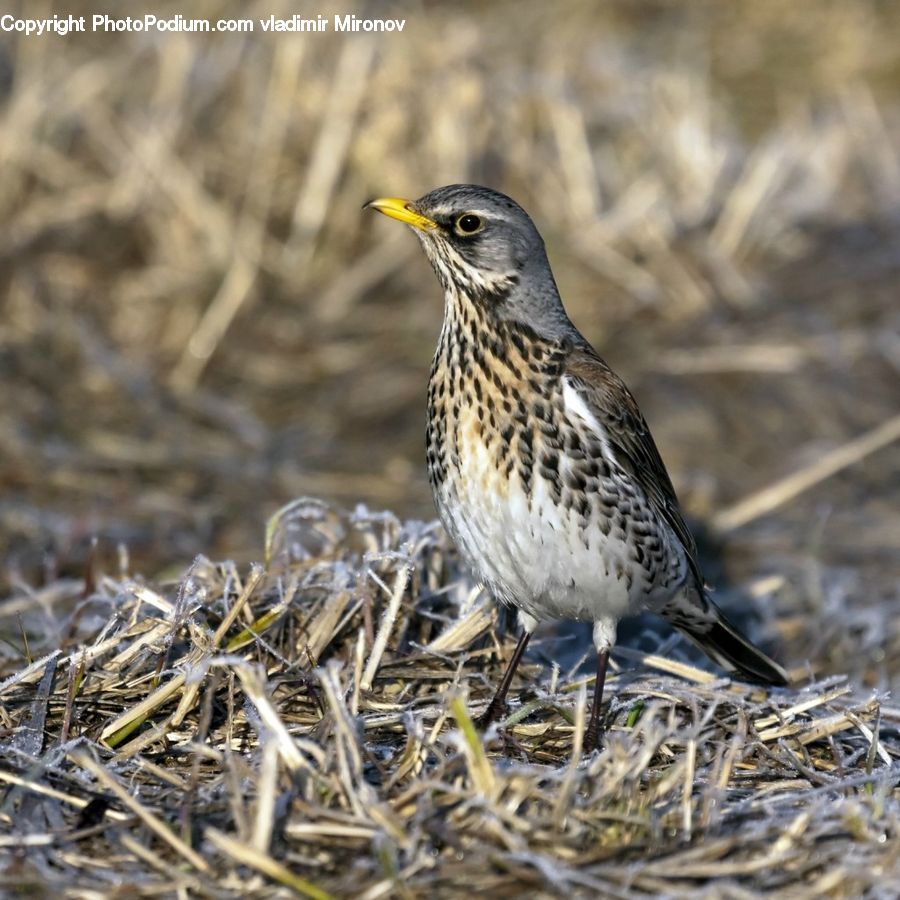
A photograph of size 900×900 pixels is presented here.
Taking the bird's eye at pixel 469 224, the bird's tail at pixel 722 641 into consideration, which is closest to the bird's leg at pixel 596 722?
the bird's tail at pixel 722 641

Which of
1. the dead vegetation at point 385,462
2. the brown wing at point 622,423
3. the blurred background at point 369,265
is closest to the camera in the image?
the dead vegetation at point 385,462

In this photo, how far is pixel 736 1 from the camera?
1631 cm

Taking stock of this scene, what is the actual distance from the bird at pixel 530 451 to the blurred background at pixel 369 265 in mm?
2648

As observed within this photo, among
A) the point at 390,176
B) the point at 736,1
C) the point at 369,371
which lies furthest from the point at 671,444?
the point at 736,1

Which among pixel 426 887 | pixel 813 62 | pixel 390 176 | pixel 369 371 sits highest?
pixel 813 62

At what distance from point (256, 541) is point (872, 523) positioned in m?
3.25

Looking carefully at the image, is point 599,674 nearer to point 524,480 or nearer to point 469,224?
point 524,480

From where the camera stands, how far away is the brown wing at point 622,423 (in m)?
5.37

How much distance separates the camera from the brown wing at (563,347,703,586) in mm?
5367

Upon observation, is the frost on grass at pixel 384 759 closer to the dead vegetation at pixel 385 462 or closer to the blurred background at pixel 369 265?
the dead vegetation at pixel 385 462

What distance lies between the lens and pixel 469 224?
223 inches

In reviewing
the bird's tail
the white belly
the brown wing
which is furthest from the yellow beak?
the bird's tail

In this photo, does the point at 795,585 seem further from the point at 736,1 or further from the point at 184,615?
the point at 736,1

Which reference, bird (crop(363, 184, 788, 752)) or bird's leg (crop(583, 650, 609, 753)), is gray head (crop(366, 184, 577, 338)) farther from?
bird's leg (crop(583, 650, 609, 753))
